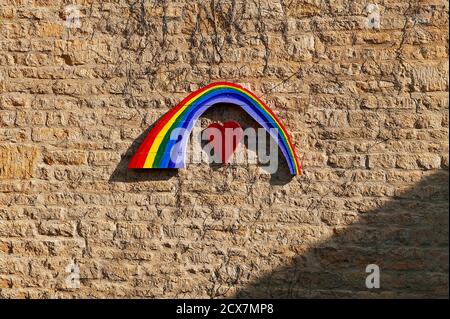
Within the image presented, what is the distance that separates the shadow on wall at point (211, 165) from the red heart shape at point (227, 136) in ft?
0.12

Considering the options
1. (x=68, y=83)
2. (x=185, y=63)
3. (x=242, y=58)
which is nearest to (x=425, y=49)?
(x=242, y=58)

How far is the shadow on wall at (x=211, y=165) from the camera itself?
17.3ft

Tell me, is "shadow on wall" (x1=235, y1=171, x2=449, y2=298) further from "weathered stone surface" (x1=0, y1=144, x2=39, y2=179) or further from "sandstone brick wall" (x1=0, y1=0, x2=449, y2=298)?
"weathered stone surface" (x1=0, y1=144, x2=39, y2=179)

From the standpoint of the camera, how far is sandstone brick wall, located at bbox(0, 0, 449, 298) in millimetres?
5164

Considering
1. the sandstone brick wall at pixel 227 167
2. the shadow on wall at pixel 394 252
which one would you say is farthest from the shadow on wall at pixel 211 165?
the shadow on wall at pixel 394 252

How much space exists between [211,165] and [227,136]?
0.24m

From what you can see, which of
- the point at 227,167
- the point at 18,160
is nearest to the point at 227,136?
the point at 227,167

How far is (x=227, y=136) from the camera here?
5301 millimetres

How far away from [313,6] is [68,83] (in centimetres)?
188

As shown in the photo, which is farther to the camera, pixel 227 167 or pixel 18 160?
pixel 18 160

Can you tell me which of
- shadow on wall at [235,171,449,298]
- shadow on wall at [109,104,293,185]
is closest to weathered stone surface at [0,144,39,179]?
shadow on wall at [109,104,293,185]

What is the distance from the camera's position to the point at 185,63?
5.35 m

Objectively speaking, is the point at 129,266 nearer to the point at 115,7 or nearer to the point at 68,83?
the point at 68,83

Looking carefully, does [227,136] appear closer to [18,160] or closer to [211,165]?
[211,165]
